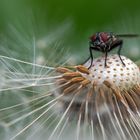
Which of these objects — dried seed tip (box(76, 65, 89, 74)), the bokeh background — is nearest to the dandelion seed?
dried seed tip (box(76, 65, 89, 74))

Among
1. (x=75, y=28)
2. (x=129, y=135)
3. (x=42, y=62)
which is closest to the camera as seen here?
(x=129, y=135)

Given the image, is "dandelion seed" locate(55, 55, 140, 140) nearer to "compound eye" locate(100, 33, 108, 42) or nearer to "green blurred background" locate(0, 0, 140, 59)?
"compound eye" locate(100, 33, 108, 42)

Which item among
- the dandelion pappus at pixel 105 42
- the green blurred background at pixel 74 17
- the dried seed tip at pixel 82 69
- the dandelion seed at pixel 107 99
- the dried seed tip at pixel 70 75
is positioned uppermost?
the green blurred background at pixel 74 17

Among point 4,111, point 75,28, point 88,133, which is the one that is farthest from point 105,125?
point 75,28

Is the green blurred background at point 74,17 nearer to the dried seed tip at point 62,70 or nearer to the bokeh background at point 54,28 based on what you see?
the bokeh background at point 54,28

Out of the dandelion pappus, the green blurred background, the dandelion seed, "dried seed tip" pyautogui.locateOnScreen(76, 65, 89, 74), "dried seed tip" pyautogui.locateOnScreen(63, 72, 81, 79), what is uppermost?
the green blurred background

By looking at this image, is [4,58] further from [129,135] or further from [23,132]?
[129,135]

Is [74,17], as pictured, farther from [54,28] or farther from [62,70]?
[62,70]

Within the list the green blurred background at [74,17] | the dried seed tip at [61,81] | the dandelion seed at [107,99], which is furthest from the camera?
the green blurred background at [74,17]

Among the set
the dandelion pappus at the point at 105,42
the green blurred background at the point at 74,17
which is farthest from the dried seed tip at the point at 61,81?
the green blurred background at the point at 74,17
